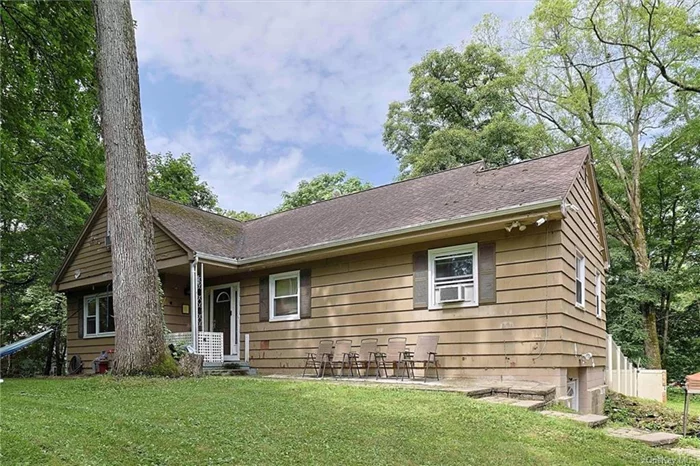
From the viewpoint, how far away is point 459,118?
22859 millimetres

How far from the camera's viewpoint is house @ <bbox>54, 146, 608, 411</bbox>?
25.6 feet

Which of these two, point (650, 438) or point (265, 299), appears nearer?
point (650, 438)

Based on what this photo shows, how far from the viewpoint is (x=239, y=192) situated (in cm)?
3152

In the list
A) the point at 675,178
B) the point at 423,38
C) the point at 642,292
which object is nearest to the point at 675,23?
the point at 675,178

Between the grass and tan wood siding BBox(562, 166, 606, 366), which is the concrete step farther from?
the grass

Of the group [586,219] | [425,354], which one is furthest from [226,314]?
[586,219]

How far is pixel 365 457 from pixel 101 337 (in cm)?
1181

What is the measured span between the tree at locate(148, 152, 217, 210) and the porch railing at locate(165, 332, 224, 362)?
409 inches

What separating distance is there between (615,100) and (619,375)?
37.8ft

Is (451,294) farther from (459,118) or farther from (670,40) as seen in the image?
(459,118)

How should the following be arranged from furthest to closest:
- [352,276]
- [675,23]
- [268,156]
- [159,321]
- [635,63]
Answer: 1. [268,156]
2. [635,63]
3. [675,23]
4. [352,276]
5. [159,321]

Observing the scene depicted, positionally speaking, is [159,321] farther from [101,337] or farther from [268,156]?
[268,156]

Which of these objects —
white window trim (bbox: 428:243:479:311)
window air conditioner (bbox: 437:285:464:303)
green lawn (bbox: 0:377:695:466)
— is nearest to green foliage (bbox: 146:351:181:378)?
green lawn (bbox: 0:377:695:466)

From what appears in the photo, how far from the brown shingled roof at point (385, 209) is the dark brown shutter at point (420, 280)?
0.65 metres
